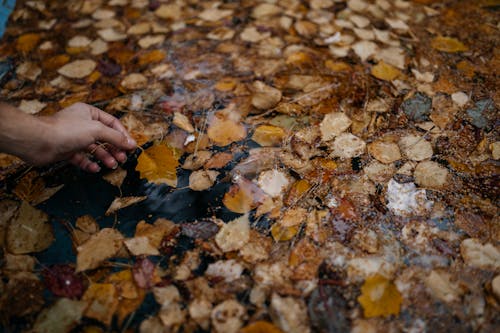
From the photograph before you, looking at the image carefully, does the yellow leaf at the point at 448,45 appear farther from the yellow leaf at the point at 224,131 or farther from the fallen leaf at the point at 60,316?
the fallen leaf at the point at 60,316

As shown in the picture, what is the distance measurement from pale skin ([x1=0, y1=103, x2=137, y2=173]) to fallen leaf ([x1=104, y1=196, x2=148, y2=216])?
12 cm

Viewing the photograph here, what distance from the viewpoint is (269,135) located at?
3.54 feet

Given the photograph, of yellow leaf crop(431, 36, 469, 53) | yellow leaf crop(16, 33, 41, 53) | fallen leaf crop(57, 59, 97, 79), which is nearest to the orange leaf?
fallen leaf crop(57, 59, 97, 79)

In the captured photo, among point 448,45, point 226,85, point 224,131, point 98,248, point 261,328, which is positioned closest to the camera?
point 261,328

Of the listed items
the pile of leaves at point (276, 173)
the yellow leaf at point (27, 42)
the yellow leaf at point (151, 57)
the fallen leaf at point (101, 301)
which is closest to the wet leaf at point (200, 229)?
the pile of leaves at point (276, 173)

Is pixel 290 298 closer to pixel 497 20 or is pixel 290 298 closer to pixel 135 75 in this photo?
pixel 135 75

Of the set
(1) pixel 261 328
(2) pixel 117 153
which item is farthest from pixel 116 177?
(1) pixel 261 328

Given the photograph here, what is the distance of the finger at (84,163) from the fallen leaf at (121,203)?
128mm

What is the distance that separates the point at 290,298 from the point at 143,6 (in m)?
1.57

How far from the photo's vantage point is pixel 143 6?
1.66m

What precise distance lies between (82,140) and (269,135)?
55 centimetres

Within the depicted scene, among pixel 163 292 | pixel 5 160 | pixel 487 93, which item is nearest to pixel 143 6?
pixel 5 160

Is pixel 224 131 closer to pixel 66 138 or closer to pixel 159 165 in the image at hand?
pixel 159 165

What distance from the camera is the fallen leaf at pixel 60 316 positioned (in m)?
0.73
